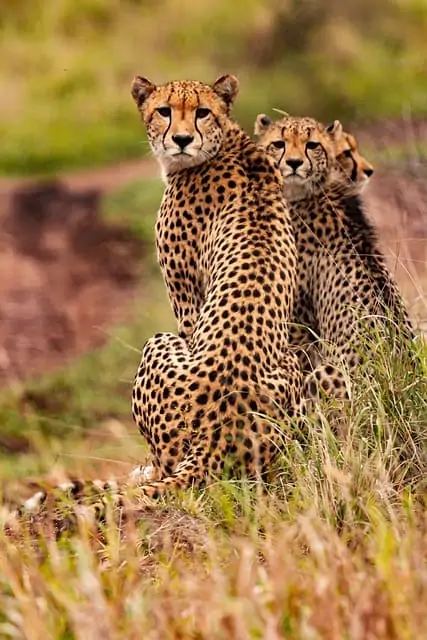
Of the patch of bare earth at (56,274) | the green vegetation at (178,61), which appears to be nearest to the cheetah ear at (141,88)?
the patch of bare earth at (56,274)

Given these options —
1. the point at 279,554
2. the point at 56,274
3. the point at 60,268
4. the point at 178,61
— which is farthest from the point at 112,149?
the point at 279,554

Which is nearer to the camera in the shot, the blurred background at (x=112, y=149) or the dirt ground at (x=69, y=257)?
the blurred background at (x=112, y=149)

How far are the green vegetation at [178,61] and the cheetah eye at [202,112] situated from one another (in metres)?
6.79

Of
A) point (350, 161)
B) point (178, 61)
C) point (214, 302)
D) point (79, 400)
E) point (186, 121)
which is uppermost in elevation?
point (178, 61)

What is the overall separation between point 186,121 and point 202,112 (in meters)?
0.06

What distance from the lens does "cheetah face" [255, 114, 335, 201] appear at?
12.4 feet

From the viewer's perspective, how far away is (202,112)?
11.8 ft

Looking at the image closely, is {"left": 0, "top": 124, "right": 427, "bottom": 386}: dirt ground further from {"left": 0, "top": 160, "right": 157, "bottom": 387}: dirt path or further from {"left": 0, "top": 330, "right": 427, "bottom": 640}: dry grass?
{"left": 0, "top": 330, "right": 427, "bottom": 640}: dry grass

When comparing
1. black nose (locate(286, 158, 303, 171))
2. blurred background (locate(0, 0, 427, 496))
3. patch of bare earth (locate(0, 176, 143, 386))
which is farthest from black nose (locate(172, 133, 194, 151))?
patch of bare earth (locate(0, 176, 143, 386))

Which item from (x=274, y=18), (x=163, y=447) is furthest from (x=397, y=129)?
(x=163, y=447)

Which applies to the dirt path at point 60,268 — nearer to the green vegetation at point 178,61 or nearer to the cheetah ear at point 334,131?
the green vegetation at point 178,61

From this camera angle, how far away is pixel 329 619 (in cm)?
214

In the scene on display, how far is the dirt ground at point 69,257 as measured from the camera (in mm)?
6840

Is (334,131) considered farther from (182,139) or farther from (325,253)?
(182,139)
